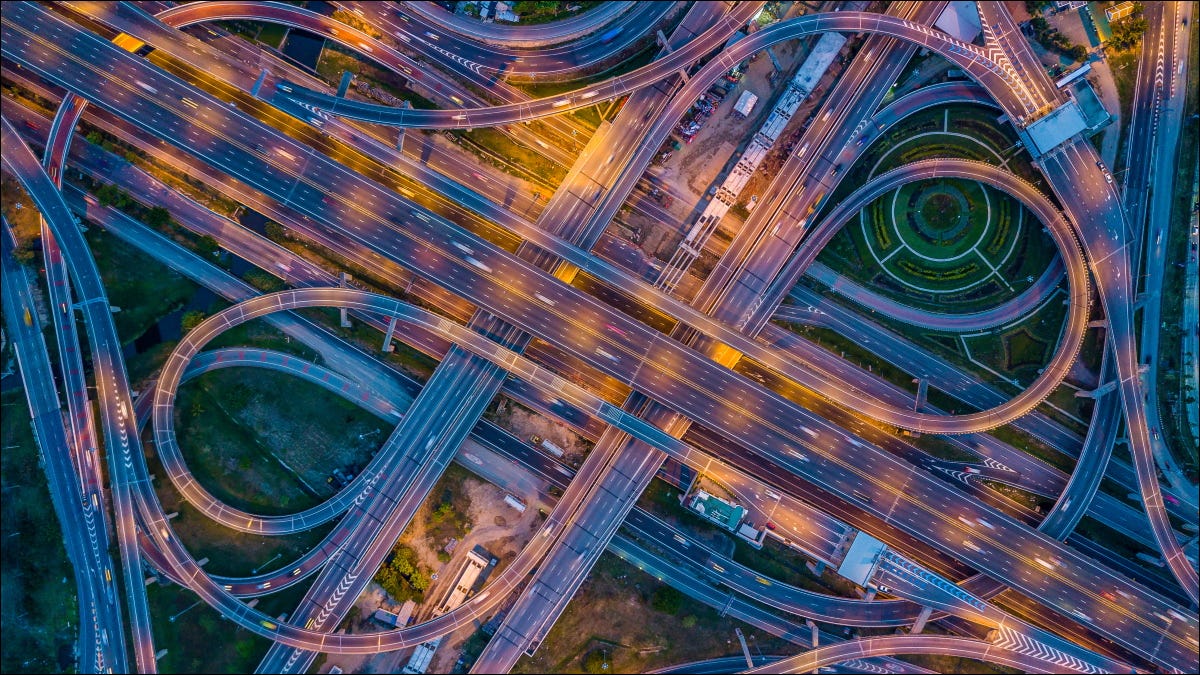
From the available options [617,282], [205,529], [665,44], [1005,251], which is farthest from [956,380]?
[205,529]

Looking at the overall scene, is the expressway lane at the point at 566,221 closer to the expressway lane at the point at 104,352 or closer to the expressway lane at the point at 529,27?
the expressway lane at the point at 529,27

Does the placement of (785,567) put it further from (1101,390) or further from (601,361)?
(1101,390)

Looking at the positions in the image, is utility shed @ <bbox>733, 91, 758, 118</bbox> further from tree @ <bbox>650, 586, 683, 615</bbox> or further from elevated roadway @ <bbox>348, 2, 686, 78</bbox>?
tree @ <bbox>650, 586, 683, 615</bbox>

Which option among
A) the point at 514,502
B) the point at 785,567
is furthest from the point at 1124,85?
the point at 514,502

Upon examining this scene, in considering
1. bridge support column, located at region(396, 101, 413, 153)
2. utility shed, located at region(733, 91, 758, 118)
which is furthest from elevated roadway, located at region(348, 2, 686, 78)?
utility shed, located at region(733, 91, 758, 118)

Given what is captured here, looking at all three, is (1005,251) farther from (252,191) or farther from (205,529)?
(205,529)

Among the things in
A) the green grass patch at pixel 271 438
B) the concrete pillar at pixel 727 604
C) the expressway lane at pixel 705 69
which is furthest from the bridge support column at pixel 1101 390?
the green grass patch at pixel 271 438
